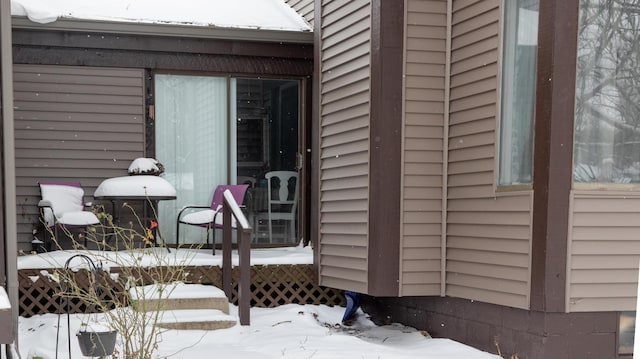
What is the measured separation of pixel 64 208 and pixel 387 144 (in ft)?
11.1

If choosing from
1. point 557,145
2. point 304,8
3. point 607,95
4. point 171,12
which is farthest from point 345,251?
point 304,8

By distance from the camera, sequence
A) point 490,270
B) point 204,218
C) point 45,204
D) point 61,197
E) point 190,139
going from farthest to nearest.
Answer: point 190,139 → point 61,197 → point 204,218 → point 45,204 → point 490,270

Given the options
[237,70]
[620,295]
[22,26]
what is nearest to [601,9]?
[620,295]

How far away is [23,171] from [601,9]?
548 centimetres

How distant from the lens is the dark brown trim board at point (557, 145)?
3779 millimetres

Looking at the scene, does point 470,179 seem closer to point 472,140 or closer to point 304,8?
point 472,140

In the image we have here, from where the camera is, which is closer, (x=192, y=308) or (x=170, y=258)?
(x=192, y=308)

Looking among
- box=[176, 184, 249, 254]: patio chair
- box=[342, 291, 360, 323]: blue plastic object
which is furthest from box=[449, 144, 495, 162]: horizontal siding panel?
box=[176, 184, 249, 254]: patio chair

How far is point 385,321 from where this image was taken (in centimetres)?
576

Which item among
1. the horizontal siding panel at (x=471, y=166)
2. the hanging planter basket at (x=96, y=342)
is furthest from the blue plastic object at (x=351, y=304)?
the hanging planter basket at (x=96, y=342)

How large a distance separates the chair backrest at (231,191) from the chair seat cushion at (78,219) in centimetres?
123

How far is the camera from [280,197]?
7.09m

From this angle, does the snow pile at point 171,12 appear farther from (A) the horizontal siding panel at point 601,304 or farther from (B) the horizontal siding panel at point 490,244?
(A) the horizontal siding panel at point 601,304

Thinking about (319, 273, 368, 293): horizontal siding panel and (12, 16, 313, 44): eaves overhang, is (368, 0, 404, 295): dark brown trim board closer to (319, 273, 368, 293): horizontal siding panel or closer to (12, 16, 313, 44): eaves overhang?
(319, 273, 368, 293): horizontal siding panel
